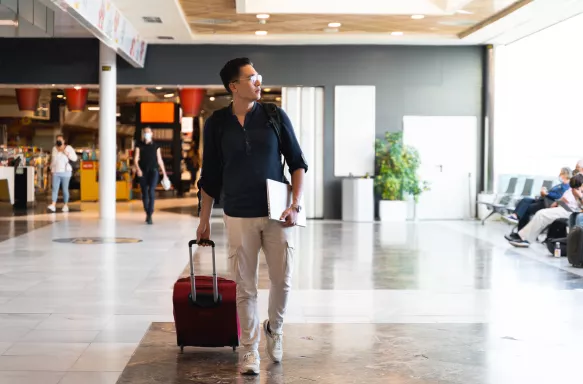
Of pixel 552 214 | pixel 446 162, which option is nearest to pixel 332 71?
pixel 446 162

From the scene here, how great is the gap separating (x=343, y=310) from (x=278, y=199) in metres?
2.26

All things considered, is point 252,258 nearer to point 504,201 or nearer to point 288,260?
point 288,260

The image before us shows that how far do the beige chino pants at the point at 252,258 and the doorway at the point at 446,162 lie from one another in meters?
12.2

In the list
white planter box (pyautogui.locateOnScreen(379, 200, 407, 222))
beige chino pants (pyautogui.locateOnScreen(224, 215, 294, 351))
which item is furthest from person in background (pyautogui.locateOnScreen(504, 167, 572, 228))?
beige chino pants (pyautogui.locateOnScreen(224, 215, 294, 351))

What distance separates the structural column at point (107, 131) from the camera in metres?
15.9

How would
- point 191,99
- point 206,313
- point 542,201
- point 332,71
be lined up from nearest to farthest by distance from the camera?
Result: point 206,313
point 542,201
point 332,71
point 191,99

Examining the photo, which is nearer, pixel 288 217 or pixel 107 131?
Result: pixel 288 217

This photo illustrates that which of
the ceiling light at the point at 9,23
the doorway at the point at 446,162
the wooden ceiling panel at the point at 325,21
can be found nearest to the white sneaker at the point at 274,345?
the wooden ceiling panel at the point at 325,21

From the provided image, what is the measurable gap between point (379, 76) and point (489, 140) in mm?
2404

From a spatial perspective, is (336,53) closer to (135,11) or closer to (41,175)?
(135,11)

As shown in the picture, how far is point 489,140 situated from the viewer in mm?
16438

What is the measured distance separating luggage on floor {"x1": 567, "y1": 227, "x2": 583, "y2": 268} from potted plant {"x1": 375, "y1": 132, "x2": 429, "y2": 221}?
253 inches

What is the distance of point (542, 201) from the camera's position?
11758 millimetres

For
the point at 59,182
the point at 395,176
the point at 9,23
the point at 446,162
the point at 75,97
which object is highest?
the point at 9,23
